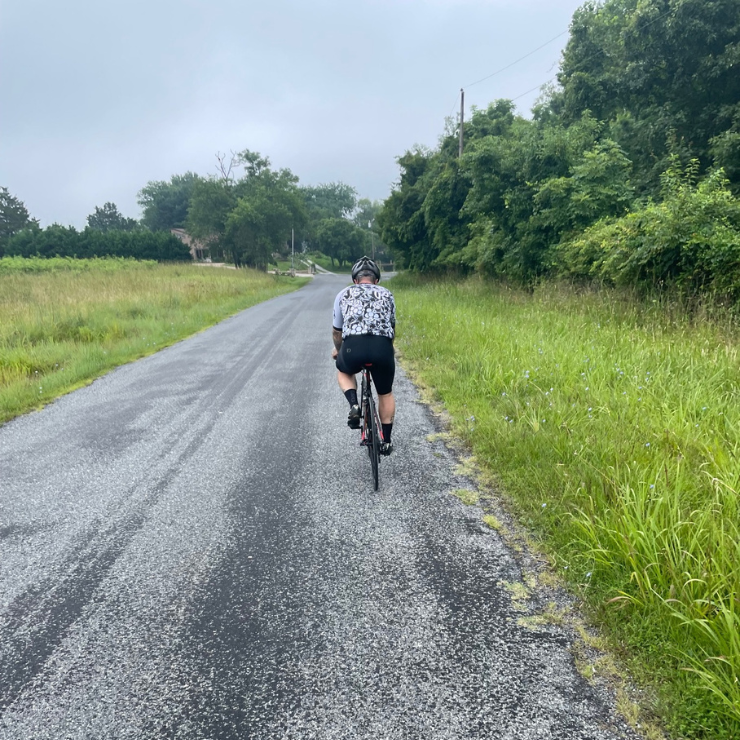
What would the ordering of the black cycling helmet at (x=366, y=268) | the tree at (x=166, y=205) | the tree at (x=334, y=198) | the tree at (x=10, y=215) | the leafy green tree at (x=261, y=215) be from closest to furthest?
the black cycling helmet at (x=366, y=268) → the leafy green tree at (x=261, y=215) → the tree at (x=10, y=215) → the tree at (x=166, y=205) → the tree at (x=334, y=198)

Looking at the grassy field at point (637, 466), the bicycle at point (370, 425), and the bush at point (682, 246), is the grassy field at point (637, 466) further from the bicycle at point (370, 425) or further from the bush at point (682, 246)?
the bicycle at point (370, 425)

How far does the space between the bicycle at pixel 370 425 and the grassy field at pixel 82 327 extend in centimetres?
501

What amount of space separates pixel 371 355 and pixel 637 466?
6.93 ft

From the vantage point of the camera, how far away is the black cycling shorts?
4.12 meters

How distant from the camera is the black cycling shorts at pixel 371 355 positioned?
4.12 meters

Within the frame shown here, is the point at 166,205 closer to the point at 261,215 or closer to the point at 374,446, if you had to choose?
the point at 261,215

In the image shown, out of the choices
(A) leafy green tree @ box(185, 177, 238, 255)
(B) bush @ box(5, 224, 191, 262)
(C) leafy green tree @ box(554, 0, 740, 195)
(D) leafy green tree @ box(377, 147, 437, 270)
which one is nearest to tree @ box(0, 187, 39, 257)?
(B) bush @ box(5, 224, 191, 262)

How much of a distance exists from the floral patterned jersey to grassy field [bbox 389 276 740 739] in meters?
1.53

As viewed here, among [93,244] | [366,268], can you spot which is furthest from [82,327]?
[93,244]

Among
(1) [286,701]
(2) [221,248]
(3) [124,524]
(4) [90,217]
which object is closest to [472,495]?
(1) [286,701]

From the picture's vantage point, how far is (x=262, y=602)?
9.03 ft

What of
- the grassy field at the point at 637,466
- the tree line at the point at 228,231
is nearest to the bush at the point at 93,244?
the tree line at the point at 228,231

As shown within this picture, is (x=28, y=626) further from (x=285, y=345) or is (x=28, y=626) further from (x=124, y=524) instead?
(x=285, y=345)

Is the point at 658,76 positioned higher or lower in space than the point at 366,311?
higher
